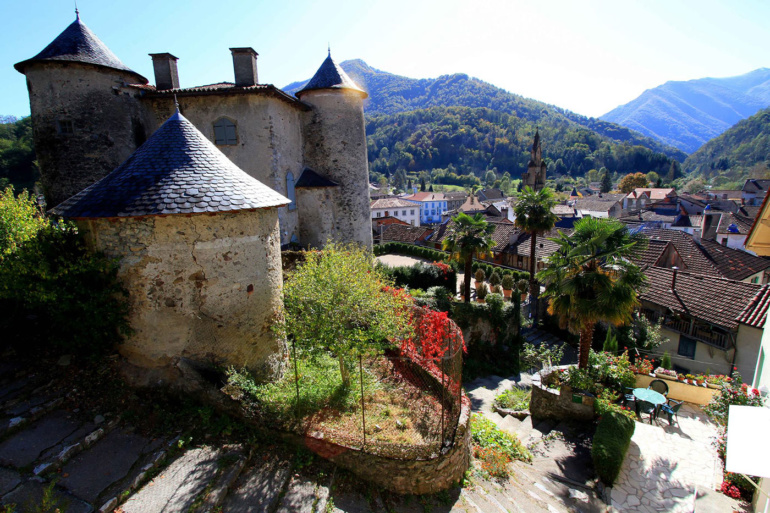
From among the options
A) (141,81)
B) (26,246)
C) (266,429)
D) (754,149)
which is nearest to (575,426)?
(266,429)

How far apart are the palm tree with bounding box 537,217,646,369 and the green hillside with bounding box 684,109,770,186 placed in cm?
15228

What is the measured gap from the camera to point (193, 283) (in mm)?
7332

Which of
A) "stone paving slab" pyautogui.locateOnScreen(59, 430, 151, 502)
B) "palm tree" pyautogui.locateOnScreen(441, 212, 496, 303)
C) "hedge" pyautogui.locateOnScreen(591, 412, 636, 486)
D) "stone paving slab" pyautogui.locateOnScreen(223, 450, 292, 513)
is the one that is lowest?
"hedge" pyautogui.locateOnScreen(591, 412, 636, 486)

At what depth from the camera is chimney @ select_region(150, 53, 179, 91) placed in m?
16.4

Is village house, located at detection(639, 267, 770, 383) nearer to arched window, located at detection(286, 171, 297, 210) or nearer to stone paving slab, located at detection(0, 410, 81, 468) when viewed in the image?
arched window, located at detection(286, 171, 297, 210)

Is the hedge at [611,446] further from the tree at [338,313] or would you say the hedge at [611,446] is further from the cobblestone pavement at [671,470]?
the tree at [338,313]

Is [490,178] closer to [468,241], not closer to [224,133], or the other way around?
[468,241]

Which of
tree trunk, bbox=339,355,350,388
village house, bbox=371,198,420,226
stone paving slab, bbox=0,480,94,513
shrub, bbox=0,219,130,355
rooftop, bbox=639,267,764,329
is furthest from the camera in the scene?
village house, bbox=371,198,420,226

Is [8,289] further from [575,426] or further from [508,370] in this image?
[508,370]

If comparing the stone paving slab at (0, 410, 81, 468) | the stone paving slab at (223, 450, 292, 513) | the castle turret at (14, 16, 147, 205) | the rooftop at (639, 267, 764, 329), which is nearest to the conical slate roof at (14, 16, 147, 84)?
the castle turret at (14, 16, 147, 205)

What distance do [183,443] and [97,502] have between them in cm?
143

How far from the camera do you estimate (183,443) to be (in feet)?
21.4

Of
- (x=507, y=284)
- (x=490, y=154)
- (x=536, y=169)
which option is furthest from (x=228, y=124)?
(x=490, y=154)

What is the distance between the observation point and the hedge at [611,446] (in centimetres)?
855
